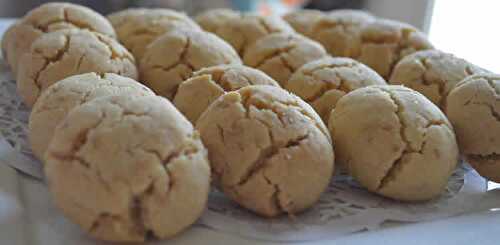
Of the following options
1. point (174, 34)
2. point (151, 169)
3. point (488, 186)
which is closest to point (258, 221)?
point (151, 169)

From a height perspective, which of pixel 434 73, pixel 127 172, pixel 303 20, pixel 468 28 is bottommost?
pixel 468 28

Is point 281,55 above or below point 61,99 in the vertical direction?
below

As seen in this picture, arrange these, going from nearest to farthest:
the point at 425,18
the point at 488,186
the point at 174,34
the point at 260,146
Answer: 1. the point at 260,146
2. the point at 488,186
3. the point at 174,34
4. the point at 425,18

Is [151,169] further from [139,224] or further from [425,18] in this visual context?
[425,18]

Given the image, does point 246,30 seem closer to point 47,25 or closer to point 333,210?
point 47,25

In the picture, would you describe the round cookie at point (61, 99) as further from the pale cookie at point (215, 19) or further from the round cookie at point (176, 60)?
the pale cookie at point (215, 19)

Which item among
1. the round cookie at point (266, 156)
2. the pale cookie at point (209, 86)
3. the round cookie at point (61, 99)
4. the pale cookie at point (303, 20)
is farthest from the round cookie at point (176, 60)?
the pale cookie at point (303, 20)

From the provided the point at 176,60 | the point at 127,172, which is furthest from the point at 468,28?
the point at 127,172
